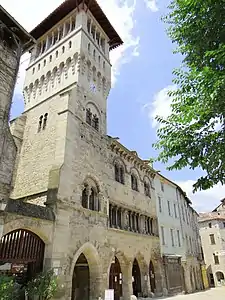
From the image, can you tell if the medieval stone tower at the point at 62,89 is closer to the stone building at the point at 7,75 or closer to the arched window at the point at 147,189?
the stone building at the point at 7,75

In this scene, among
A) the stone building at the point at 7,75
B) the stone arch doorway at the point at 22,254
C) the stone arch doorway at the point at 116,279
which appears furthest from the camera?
the stone arch doorway at the point at 116,279

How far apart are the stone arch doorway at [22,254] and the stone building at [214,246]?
3115 cm

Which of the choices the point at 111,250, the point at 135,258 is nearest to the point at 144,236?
the point at 135,258

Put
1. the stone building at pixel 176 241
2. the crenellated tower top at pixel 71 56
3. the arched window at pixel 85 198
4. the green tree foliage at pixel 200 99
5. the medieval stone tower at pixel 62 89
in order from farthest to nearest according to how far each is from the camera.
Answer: the stone building at pixel 176 241
the crenellated tower top at pixel 71 56
the medieval stone tower at pixel 62 89
the arched window at pixel 85 198
the green tree foliage at pixel 200 99

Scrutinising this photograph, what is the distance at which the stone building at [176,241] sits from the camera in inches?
781

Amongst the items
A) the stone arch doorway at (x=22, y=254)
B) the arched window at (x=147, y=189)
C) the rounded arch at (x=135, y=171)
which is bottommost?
the stone arch doorway at (x=22, y=254)

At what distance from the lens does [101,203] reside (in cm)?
1457

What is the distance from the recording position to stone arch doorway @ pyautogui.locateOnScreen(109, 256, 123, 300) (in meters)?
14.9

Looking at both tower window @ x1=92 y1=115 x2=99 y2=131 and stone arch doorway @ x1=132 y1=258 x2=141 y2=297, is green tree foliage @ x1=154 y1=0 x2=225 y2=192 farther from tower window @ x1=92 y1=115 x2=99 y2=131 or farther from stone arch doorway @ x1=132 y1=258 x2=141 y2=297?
stone arch doorway @ x1=132 y1=258 x2=141 y2=297

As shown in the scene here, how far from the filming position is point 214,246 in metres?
35.8

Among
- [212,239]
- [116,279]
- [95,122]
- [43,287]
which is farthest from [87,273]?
[212,239]

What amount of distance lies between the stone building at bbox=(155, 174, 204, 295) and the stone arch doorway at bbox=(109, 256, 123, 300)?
5079mm

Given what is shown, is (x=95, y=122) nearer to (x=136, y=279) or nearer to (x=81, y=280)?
(x=81, y=280)

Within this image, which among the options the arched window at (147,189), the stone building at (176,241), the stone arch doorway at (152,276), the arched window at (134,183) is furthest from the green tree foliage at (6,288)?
the arched window at (147,189)
